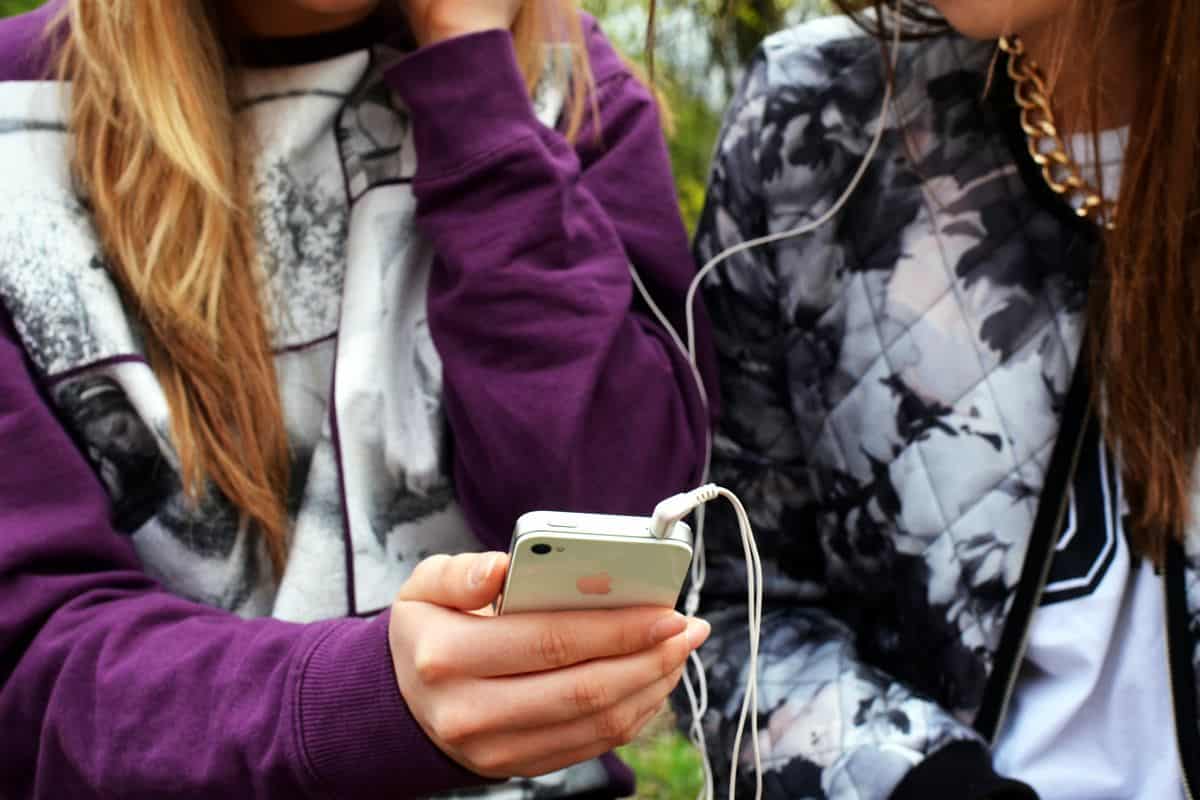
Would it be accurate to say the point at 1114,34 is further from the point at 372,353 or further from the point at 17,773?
the point at 17,773

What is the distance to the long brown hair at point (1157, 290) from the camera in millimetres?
1033

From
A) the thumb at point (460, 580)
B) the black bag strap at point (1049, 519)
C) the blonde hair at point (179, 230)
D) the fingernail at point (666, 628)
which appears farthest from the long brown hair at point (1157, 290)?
the blonde hair at point (179, 230)

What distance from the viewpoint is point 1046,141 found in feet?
3.74

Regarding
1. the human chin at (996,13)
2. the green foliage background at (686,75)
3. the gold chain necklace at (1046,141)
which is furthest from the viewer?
A: the green foliage background at (686,75)

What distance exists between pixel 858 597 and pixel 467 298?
1.56 ft

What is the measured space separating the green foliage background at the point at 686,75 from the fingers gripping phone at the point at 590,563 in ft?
3.83

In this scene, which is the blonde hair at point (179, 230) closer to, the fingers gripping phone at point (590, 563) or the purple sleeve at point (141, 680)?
the purple sleeve at point (141, 680)

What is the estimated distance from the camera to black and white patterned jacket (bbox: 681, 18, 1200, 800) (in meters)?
1.10

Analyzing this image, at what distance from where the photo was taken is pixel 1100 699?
1.09 meters

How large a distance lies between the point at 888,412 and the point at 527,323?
0.34 m

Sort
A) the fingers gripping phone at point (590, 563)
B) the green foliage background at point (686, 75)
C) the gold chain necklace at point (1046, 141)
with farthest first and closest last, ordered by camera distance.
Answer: the green foliage background at point (686, 75)
the gold chain necklace at point (1046, 141)
the fingers gripping phone at point (590, 563)

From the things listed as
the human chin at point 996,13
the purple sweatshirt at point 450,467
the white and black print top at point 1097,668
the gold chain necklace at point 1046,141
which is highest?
the human chin at point 996,13

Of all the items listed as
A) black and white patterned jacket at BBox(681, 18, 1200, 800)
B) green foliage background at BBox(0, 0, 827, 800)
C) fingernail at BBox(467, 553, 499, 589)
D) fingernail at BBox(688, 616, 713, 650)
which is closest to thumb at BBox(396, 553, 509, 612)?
fingernail at BBox(467, 553, 499, 589)

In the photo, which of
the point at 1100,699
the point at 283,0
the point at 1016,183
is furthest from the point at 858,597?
the point at 283,0
